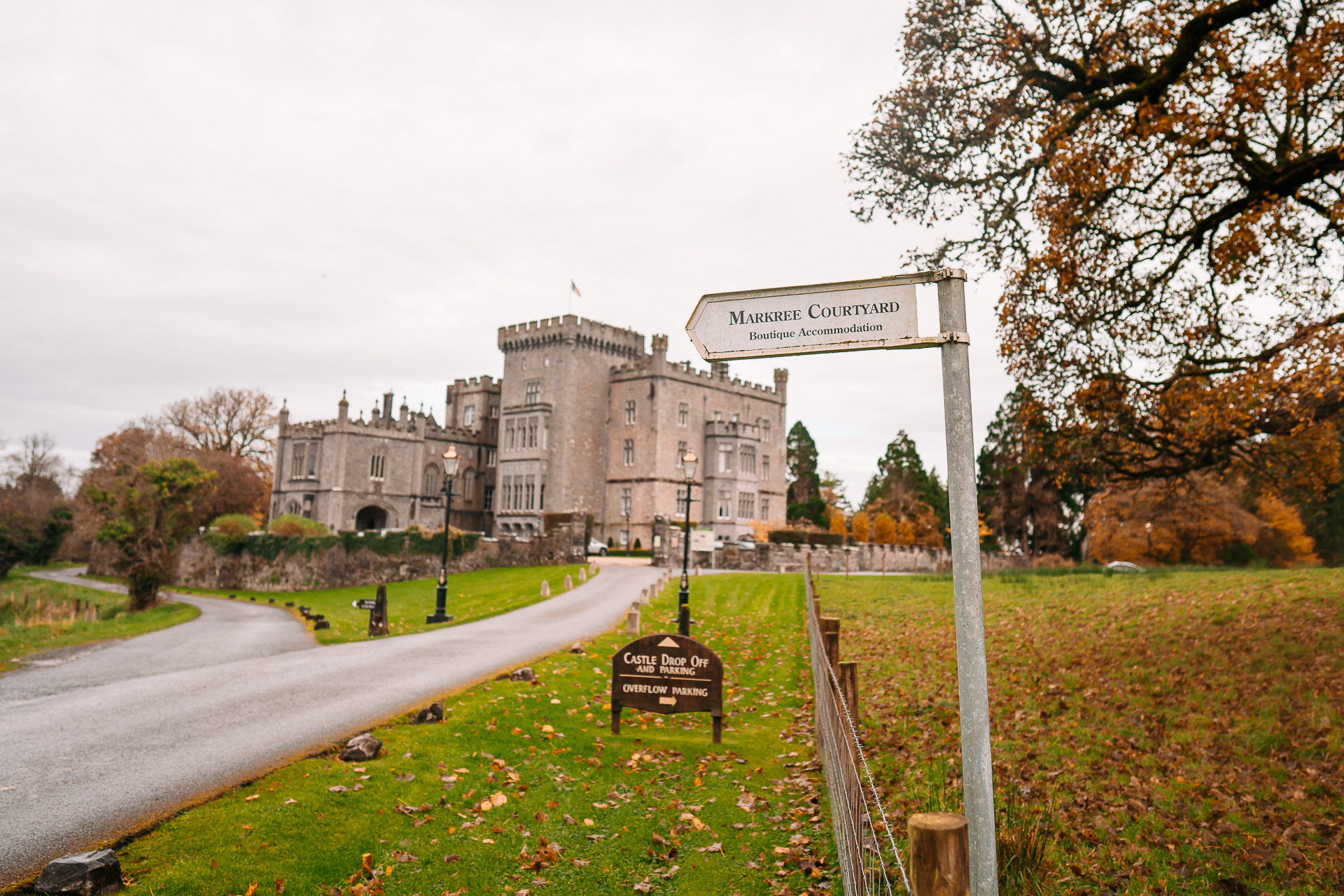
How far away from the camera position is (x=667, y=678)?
9258 millimetres

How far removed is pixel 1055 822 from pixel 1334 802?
239 cm

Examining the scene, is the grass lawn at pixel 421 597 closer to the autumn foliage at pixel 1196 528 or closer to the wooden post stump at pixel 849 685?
the wooden post stump at pixel 849 685

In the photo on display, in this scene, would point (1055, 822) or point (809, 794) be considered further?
point (809, 794)

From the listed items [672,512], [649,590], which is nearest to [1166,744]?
[649,590]

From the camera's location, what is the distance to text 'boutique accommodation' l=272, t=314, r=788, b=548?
5803 cm

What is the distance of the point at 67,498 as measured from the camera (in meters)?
68.8

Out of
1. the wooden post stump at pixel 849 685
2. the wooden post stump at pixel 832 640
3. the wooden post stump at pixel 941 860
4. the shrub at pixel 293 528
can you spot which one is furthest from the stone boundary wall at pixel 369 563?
the wooden post stump at pixel 941 860

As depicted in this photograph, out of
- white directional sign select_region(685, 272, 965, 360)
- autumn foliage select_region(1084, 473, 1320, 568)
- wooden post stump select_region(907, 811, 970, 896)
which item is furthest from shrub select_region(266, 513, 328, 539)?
wooden post stump select_region(907, 811, 970, 896)

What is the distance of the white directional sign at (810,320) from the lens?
3.49 meters

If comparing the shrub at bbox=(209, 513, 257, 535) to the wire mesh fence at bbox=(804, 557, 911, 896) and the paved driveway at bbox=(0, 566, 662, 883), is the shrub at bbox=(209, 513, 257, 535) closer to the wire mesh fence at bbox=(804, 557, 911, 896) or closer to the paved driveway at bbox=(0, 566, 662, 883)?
the paved driveway at bbox=(0, 566, 662, 883)

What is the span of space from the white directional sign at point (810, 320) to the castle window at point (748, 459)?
5593 centimetres

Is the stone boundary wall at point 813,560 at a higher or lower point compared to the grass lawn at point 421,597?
higher

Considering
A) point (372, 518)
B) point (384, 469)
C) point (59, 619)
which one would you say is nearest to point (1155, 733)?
point (59, 619)

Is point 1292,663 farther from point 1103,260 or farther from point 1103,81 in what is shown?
point 1103,81
